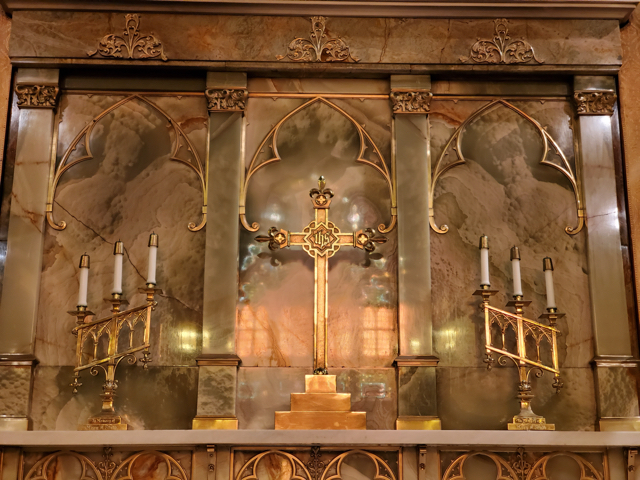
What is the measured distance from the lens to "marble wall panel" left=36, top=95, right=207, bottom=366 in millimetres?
6844

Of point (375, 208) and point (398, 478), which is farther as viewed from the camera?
point (375, 208)

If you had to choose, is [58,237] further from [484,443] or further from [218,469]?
[484,443]

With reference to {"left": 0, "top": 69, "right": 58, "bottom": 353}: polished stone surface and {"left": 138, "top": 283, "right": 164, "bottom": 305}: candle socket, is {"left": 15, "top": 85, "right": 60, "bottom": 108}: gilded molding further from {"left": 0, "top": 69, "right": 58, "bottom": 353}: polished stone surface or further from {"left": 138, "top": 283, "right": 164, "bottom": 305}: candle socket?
{"left": 138, "top": 283, "right": 164, "bottom": 305}: candle socket

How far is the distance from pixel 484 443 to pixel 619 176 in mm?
2626

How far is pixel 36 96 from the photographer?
23.5 ft

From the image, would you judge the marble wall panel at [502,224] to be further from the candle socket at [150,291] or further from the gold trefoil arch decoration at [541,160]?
the candle socket at [150,291]

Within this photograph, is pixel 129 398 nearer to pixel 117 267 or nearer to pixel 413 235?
pixel 117 267

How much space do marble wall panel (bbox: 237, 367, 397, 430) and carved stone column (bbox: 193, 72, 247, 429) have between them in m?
0.15

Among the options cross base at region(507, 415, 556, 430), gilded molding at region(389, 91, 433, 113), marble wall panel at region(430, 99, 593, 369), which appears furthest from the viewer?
Result: gilded molding at region(389, 91, 433, 113)

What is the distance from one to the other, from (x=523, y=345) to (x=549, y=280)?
1.77 ft

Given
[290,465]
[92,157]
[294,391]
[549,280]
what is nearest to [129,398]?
[294,391]

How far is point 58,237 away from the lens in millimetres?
7004

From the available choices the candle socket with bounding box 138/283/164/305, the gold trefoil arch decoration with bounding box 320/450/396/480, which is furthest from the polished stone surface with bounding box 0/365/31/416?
the gold trefoil arch decoration with bounding box 320/450/396/480

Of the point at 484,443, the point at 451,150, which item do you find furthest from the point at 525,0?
the point at 484,443
